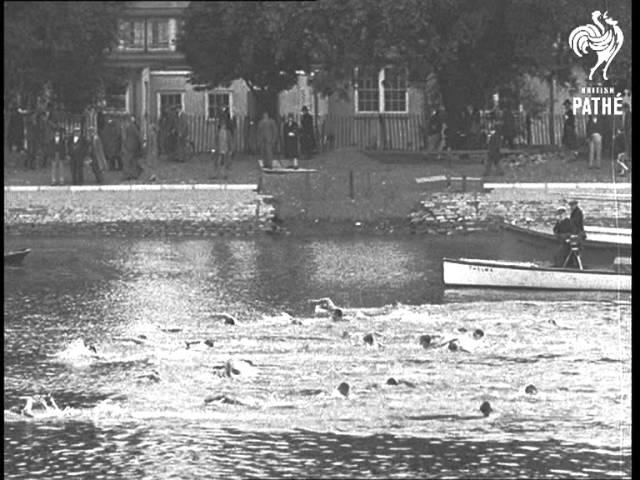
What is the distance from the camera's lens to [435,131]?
4781 cm

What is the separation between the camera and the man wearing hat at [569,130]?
4803 centimetres

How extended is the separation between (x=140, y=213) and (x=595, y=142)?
958 cm

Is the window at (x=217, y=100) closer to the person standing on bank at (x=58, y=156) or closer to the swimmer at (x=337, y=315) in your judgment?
the person standing on bank at (x=58, y=156)

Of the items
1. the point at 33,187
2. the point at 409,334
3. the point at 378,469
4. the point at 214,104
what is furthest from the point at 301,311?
the point at 214,104

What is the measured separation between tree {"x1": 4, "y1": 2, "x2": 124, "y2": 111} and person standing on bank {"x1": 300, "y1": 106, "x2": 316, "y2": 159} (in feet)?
16.1

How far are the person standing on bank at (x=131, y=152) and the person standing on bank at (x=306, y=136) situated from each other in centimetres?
372

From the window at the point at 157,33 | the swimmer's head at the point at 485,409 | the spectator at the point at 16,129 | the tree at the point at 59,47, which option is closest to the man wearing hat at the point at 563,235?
the tree at the point at 59,47

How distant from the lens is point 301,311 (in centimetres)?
3269

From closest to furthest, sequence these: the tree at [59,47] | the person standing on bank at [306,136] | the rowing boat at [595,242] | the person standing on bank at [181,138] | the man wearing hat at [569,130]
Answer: the tree at [59,47] < the rowing boat at [595,242] < the person standing on bank at [306,136] < the man wearing hat at [569,130] < the person standing on bank at [181,138]

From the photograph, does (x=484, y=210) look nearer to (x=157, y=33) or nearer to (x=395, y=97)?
(x=395, y=97)

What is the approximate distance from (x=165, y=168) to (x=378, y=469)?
28.1 meters

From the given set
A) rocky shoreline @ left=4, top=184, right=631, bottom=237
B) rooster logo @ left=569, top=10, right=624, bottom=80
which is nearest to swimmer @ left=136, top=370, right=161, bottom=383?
rooster logo @ left=569, top=10, right=624, bottom=80

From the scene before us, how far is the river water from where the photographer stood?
21.7 m

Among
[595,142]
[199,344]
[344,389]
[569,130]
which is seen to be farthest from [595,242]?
[569,130]
